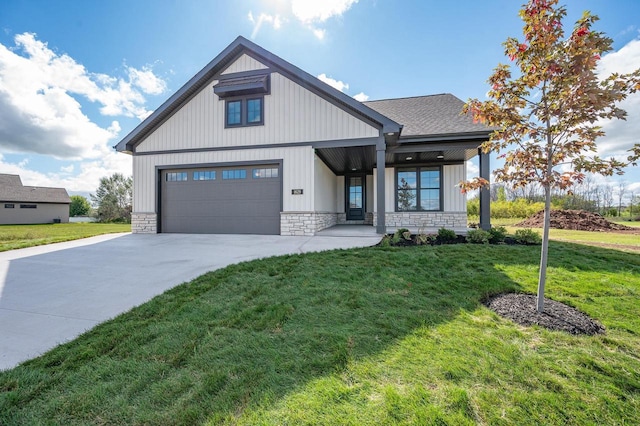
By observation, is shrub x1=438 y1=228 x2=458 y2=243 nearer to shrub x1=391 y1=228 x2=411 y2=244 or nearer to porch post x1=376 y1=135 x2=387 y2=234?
shrub x1=391 y1=228 x2=411 y2=244

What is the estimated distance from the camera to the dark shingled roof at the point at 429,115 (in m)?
9.15

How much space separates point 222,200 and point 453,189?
9.66 metres

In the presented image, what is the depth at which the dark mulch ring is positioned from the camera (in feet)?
8.54

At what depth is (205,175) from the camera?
10000 mm

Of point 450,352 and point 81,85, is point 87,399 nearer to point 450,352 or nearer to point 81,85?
point 450,352

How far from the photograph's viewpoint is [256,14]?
9.05m

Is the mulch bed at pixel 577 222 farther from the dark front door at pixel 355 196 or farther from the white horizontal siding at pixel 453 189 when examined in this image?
the dark front door at pixel 355 196

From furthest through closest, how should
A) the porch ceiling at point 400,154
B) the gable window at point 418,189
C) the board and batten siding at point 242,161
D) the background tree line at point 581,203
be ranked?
the background tree line at point 581,203
the gable window at point 418,189
the porch ceiling at point 400,154
the board and batten siding at point 242,161

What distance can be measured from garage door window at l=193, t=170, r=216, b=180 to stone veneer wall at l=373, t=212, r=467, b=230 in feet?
22.3

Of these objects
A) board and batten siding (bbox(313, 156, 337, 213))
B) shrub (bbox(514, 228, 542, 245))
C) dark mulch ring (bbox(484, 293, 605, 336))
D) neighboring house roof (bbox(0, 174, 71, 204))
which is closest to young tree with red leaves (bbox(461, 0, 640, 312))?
dark mulch ring (bbox(484, 293, 605, 336))

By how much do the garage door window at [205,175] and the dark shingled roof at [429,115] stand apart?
7.21 meters

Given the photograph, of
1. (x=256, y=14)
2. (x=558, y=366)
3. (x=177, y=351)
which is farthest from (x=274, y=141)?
(x=558, y=366)

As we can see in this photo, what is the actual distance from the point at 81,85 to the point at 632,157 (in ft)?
65.2

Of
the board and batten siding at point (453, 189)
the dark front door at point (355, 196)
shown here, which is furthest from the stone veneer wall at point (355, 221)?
the board and batten siding at point (453, 189)
